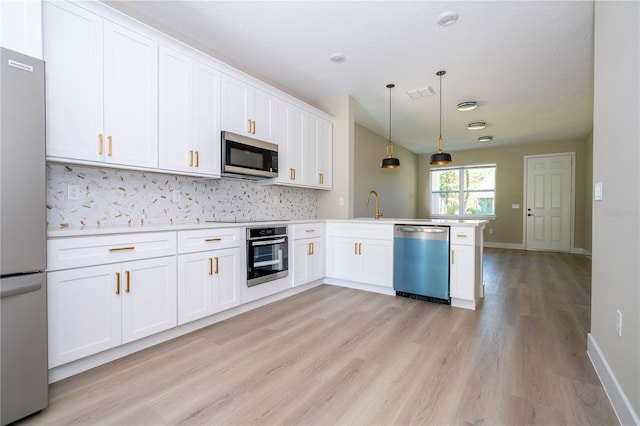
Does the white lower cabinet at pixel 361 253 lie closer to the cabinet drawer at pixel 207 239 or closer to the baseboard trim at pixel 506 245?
the cabinet drawer at pixel 207 239

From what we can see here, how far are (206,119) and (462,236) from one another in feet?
9.10

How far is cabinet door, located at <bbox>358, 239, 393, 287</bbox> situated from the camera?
3609 millimetres

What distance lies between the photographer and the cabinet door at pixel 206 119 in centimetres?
273

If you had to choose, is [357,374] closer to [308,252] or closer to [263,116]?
[308,252]

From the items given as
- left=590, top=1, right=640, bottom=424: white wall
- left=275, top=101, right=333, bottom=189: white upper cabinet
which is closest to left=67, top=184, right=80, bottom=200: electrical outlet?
left=275, top=101, right=333, bottom=189: white upper cabinet

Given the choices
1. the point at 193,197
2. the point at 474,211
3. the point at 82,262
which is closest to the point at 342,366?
the point at 82,262

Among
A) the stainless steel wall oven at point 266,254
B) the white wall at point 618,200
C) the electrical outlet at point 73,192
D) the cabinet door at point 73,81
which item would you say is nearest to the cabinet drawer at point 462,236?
the white wall at point 618,200

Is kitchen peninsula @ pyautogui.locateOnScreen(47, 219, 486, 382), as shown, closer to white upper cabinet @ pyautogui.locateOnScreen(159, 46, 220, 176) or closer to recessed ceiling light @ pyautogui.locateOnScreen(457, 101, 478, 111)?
white upper cabinet @ pyautogui.locateOnScreen(159, 46, 220, 176)

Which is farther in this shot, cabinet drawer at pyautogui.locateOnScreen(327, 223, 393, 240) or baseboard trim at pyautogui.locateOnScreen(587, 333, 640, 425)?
cabinet drawer at pyautogui.locateOnScreen(327, 223, 393, 240)

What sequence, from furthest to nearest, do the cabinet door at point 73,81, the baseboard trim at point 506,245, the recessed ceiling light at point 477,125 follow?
the baseboard trim at point 506,245, the recessed ceiling light at point 477,125, the cabinet door at point 73,81

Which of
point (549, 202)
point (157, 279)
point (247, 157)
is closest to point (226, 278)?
point (157, 279)

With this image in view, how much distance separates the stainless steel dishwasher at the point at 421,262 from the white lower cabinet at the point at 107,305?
237 cm

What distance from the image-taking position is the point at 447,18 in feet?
8.32

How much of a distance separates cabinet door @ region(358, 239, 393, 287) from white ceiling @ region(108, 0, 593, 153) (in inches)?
81.1
